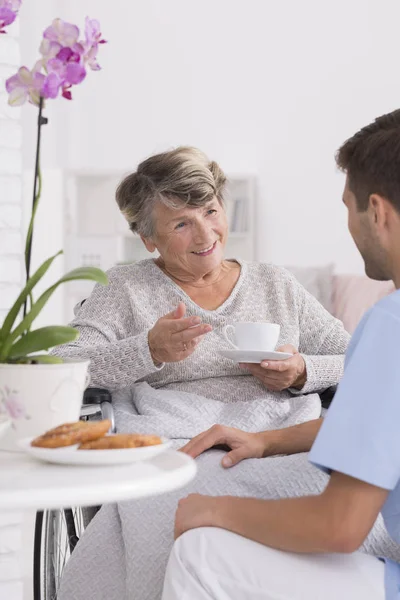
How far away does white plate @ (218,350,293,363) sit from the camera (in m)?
1.70

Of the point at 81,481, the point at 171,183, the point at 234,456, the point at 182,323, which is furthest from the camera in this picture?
the point at 171,183

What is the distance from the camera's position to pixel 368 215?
1182 mm

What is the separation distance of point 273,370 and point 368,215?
2.27ft

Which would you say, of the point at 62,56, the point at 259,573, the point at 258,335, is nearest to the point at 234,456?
the point at 258,335

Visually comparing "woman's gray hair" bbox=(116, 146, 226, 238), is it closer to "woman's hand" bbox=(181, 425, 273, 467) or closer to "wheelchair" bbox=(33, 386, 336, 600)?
"wheelchair" bbox=(33, 386, 336, 600)

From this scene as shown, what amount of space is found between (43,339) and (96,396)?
28.2 inches

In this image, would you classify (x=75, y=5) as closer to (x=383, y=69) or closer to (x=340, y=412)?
(x=383, y=69)

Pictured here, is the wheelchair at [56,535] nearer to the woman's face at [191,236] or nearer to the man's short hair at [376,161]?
the woman's face at [191,236]

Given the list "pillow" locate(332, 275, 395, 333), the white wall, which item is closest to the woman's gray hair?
"pillow" locate(332, 275, 395, 333)

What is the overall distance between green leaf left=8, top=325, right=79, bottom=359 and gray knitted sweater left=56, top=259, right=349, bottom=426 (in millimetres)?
633

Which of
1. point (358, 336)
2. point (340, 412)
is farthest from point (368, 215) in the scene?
point (340, 412)

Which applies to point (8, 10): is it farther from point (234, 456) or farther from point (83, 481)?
point (234, 456)

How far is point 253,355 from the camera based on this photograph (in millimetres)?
1721

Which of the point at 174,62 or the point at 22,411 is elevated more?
the point at 174,62
